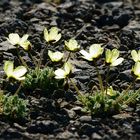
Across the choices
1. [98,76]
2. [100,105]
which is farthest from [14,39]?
[100,105]

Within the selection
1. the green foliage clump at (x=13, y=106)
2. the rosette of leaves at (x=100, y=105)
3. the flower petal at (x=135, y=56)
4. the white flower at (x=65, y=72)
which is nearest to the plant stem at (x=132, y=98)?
the rosette of leaves at (x=100, y=105)

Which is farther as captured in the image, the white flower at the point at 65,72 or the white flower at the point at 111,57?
the white flower at the point at 111,57

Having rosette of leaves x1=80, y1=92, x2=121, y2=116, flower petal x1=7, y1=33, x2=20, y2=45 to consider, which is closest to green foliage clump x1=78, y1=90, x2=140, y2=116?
rosette of leaves x1=80, y1=92, x2=121, y2=116

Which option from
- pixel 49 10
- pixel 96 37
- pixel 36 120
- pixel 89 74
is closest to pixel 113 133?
pixel 36 120

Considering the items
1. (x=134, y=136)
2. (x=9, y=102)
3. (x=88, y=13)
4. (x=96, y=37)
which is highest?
(x=88, y=13)

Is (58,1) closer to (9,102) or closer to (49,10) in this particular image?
(49,10)

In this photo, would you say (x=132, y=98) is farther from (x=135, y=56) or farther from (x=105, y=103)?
(x=135, y=56)

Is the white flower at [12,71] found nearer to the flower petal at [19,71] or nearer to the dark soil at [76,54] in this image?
the flower petal at [19,71]

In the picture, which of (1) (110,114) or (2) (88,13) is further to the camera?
(2) (88,13)
